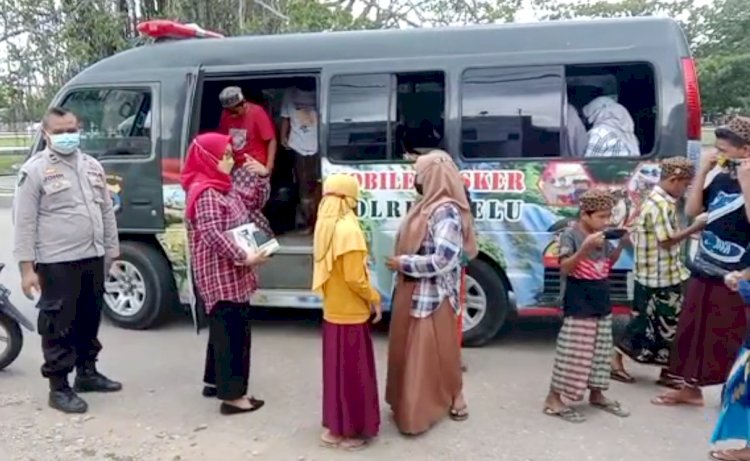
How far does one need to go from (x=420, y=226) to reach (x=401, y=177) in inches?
61.9

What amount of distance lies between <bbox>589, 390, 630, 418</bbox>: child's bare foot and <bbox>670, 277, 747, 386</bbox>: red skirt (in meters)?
0.43

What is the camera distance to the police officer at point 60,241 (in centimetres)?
430

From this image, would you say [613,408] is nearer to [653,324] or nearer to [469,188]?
[653,324]

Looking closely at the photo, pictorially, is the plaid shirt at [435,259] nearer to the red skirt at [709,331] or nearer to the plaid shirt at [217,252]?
the plaid shirt at [217,252]

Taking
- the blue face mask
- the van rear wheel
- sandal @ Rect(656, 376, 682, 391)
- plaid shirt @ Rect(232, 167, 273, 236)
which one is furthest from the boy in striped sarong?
the van rear wheel

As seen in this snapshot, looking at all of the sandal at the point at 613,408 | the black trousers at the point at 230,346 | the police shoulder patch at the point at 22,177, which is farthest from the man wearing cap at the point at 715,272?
the police shoulder patch at the point at 22,177

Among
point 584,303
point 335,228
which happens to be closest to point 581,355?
point 584,303

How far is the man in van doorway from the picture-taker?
647cm

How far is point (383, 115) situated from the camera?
5.52 m

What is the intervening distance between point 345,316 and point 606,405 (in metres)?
1.71

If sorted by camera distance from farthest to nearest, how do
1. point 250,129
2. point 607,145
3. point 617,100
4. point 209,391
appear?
point 250,129
point 617,100
point 607,145
point 209,391

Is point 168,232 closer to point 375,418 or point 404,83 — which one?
point 404,83

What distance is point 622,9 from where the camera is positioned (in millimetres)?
23250

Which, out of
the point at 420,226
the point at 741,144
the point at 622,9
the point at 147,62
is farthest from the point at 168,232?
the point at 622,9
